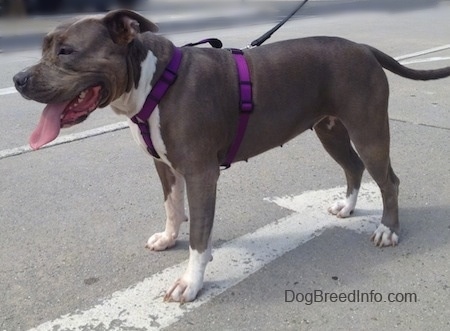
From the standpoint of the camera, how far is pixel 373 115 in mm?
3611

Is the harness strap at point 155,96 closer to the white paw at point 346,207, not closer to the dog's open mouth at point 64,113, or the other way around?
the dog's open mouth at point 64,113

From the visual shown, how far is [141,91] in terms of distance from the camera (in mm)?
3082

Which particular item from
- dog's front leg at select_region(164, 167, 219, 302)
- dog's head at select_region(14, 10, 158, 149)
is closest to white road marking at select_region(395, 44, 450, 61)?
dog's front leg at select_region(164, 167, 219, 302)

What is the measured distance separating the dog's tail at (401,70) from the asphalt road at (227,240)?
0.91 meters

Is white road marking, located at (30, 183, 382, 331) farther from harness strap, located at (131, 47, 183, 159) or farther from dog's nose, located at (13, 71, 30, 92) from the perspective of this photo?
dog's nose, located at (13, 71, 30, 92)

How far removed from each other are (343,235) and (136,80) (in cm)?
170

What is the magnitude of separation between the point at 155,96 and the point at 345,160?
5.19 ft

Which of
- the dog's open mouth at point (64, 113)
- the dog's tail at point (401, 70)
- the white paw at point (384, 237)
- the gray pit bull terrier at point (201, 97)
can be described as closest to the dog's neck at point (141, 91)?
the gray pit bull terrier at point (201, 97)

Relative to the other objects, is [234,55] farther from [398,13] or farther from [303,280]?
[398,13]

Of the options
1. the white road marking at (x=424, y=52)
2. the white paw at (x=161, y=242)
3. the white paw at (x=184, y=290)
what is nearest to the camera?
the white paw at (x=184, y=290)

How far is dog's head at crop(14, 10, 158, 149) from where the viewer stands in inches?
112

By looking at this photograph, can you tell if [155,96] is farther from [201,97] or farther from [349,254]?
[349,254]

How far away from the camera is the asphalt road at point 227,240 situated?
3115 millimetres

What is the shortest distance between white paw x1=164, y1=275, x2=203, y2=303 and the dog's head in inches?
38.3
